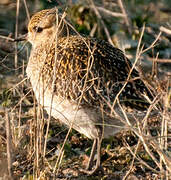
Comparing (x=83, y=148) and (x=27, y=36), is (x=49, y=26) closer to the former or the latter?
(x=27, y=36)

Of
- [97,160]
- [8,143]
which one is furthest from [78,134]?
[8,143]

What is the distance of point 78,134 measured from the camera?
5617 millimetres

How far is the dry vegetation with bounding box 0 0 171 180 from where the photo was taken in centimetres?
411

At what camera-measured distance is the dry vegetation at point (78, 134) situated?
4.11 meters

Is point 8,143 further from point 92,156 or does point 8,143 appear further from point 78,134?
point 78,134

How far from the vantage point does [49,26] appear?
569cm

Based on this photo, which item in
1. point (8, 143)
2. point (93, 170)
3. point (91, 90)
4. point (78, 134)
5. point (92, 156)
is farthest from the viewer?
point (78, 134)

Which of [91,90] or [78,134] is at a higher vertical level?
[91,90]

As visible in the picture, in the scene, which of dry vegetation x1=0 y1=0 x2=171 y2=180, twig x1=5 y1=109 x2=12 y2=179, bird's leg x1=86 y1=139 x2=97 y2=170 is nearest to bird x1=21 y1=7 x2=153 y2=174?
bird's leg x1=86 y1=139 x2=97 y2=170

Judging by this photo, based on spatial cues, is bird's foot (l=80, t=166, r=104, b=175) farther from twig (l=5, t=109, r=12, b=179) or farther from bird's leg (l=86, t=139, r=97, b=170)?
twig (l=5, t=109, r=12, b=179)

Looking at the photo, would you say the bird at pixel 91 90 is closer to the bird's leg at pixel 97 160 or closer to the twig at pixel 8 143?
the bird's leg at pixel 97 160

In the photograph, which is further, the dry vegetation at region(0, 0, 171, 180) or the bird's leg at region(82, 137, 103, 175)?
the bird's leg at region(82, 137, 103, 175)

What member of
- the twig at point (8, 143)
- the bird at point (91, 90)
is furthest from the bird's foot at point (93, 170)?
the twig at point (8, 143)

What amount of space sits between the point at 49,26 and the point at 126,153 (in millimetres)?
1734
